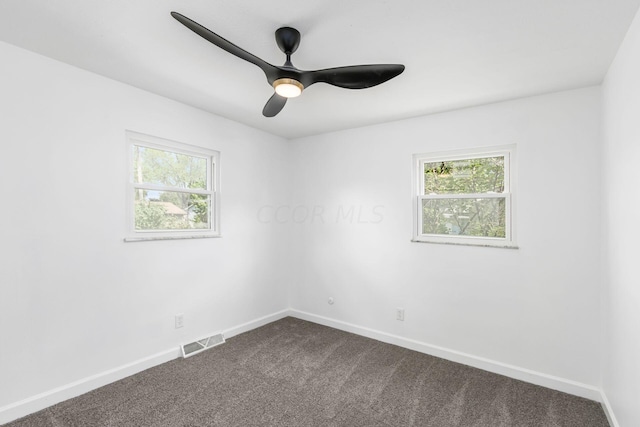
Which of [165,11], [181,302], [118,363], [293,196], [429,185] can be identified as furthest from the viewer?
[293,196]

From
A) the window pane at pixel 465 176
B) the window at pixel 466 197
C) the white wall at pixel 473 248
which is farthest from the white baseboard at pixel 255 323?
the window pane at pixel 465 176

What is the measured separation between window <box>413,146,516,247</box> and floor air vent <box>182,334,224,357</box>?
7.53 feet

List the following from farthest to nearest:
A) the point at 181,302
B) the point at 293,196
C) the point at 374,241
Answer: the point at 293,196
the point at 374,241
the point at 181,302

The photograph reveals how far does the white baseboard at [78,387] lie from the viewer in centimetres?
204

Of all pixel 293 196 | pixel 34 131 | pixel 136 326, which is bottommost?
pixel 136 326

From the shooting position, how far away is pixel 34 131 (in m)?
2.14

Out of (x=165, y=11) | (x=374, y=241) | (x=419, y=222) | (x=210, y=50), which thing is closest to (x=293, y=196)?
(x=374, y=241)

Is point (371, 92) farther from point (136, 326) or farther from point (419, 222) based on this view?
point (136, 326)

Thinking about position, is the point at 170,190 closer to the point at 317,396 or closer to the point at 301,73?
the point at 301,73

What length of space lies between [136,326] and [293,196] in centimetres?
230

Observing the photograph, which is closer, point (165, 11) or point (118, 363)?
point (165, 11)

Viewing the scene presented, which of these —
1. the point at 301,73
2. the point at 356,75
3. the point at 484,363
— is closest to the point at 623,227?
the point at 484,363

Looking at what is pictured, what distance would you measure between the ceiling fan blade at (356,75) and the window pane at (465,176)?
63.2 inches

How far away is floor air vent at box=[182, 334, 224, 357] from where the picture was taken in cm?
299
